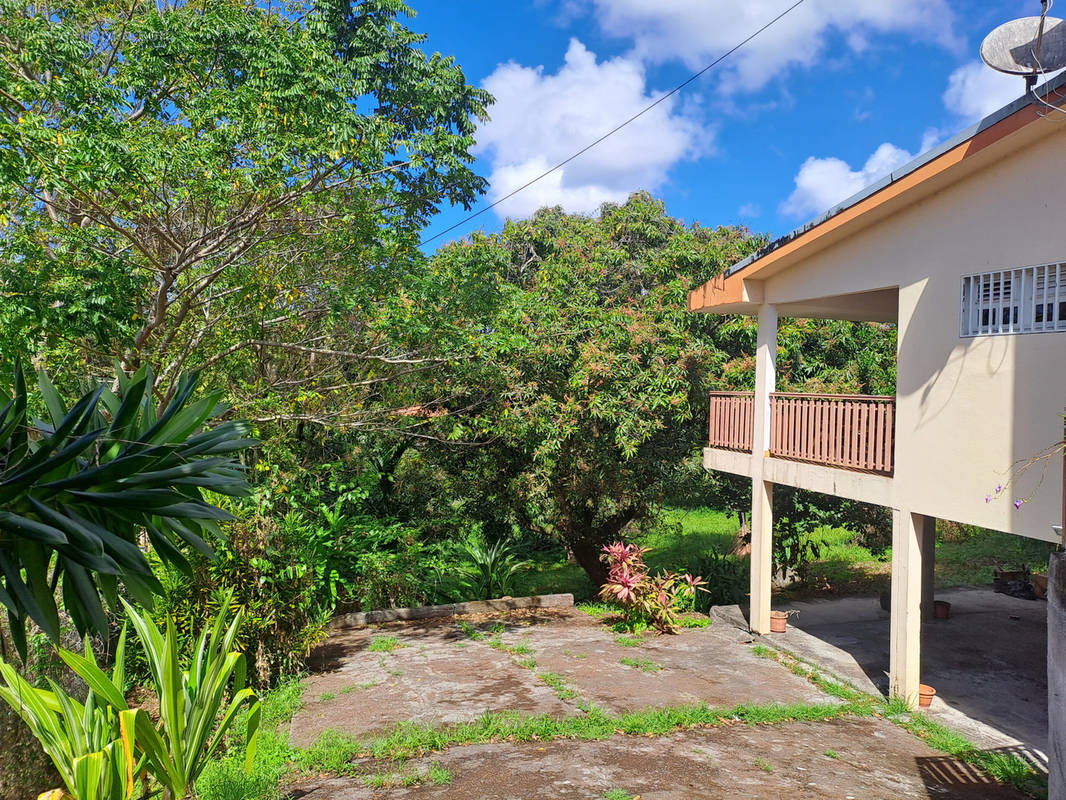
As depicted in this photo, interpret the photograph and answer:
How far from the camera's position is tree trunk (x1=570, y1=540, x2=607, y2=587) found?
1533cm

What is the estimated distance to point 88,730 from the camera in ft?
17.1

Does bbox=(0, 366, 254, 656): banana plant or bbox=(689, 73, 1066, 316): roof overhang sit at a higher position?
bbox=(689, 73, 1066, 316): roof overhang

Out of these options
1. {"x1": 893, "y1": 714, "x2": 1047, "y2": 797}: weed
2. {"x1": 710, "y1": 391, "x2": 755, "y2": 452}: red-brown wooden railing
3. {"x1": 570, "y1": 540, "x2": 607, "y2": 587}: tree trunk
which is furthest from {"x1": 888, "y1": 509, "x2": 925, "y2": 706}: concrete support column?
{"x1": 570, "y1": 540, "x2": 607, "y2": 587}: tree trunk

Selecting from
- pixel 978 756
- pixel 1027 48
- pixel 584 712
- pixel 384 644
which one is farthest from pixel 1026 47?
pixel 384 644

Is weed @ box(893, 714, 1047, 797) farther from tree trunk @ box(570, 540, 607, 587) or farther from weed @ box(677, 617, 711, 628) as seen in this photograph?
tree trunk @ box(570, 540, 607, 587)

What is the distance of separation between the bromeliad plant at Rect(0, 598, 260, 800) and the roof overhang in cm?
800

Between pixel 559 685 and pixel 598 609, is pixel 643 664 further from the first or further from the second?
pixel 598 609

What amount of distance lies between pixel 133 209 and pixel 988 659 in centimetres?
1221

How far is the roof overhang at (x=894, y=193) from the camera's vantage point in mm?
6817

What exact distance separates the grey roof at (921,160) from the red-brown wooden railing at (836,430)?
2146 millimetres

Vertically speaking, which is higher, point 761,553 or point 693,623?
point 761,553

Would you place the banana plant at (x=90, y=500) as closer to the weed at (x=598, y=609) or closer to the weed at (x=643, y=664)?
the weed at (x=643, y=664)

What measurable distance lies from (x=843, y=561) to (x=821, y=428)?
9.95 metres

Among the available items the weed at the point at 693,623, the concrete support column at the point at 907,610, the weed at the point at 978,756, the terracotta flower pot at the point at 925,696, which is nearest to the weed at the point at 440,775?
the weed at the point at 978,756
